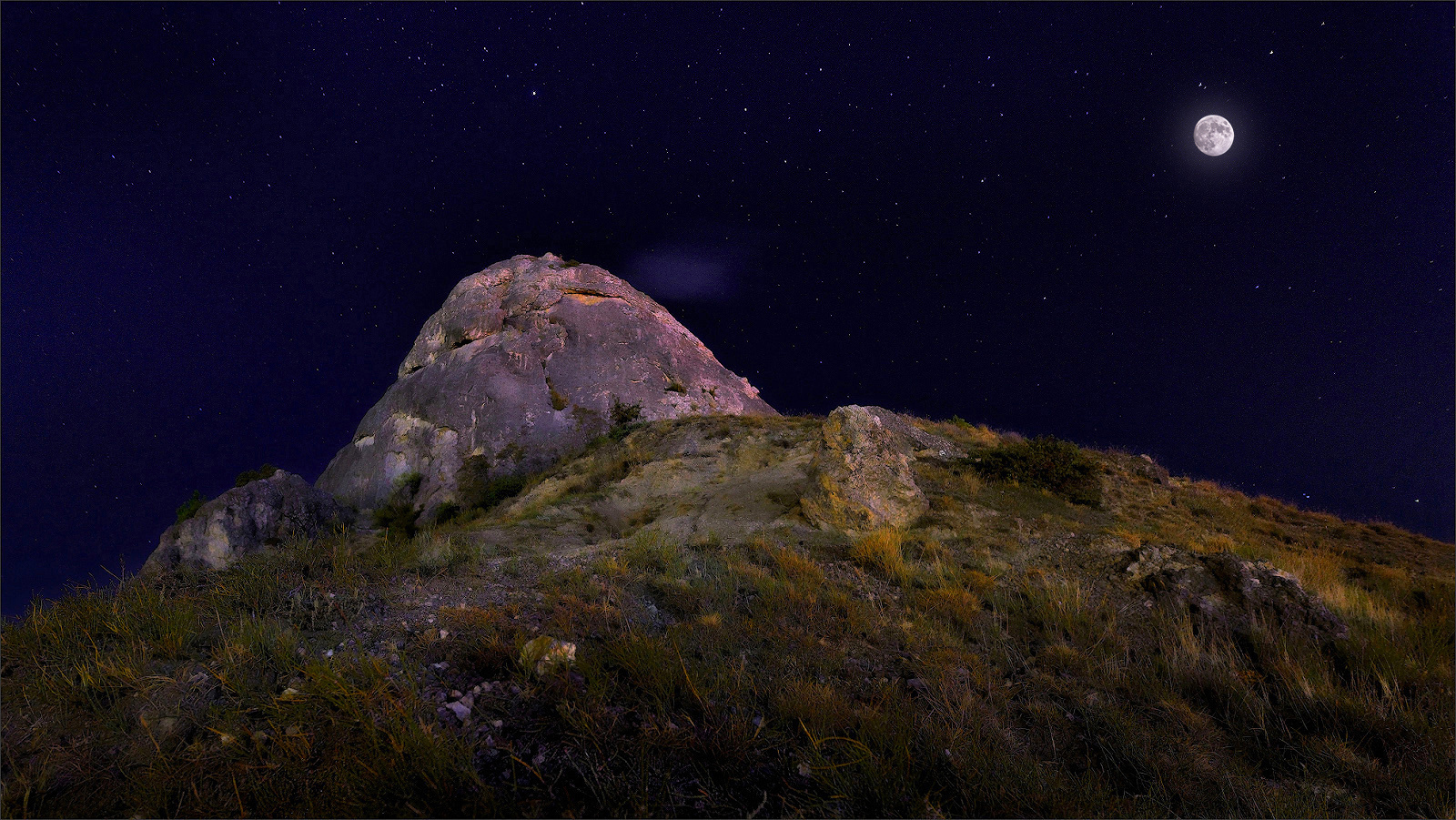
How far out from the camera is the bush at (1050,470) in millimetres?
10664

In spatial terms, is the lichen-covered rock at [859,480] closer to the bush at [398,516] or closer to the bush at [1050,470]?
the bush at [1050,470]

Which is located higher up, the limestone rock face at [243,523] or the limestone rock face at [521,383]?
the limestone rock face at [521,383]

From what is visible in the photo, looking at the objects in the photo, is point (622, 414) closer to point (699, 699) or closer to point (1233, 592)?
point (1233, 592)

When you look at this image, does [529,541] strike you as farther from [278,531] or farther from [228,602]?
[278,531]

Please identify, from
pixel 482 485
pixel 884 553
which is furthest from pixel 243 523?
pixel 884 553

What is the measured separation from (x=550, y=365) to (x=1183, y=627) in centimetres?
2338

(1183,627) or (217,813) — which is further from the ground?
(217,813)

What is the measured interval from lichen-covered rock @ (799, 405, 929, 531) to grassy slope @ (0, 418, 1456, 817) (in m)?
2.77

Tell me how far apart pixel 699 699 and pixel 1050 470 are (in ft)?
34.3

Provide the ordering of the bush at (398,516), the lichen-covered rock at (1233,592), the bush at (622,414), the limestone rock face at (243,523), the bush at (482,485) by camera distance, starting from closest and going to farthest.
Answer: the lichen-covered rock at (1233,592) < the limestone rock face at (243,523) < the bush at (482,485) < the bush at (398,516) < the bush at (622,414)

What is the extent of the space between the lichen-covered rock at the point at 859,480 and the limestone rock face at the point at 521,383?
1271 cm

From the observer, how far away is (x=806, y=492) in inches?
383

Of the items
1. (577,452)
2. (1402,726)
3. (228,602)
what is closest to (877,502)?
(1402,726)

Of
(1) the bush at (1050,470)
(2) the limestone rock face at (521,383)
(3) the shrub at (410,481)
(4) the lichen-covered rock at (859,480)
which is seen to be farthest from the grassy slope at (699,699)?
(3) the shrub at (410,481)
